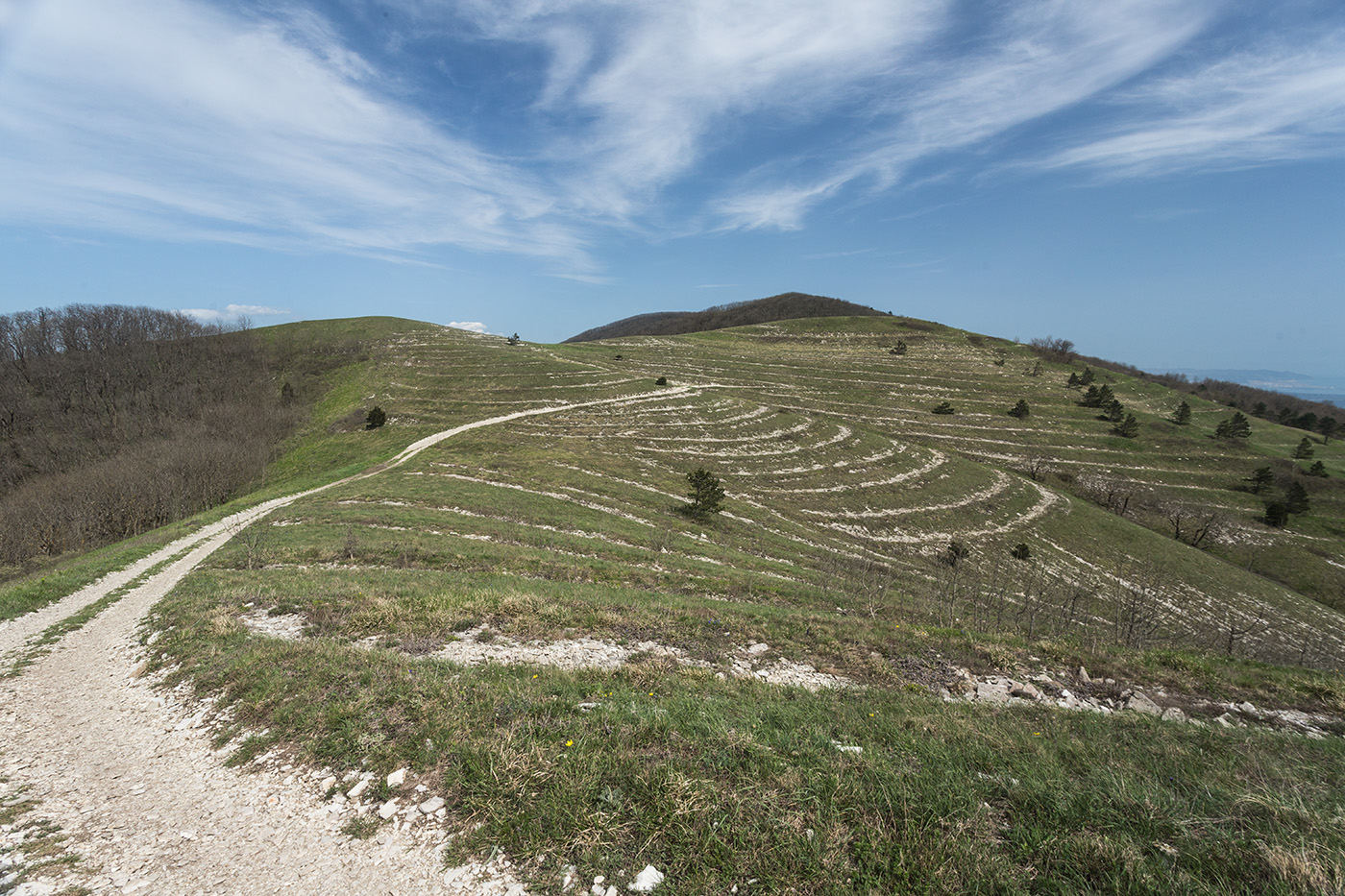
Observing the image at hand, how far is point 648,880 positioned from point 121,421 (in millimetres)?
91146

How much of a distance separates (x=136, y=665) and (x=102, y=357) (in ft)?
316

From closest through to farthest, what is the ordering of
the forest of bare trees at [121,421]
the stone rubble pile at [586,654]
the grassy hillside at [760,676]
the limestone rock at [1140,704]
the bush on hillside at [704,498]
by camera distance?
the grassy hillside at [760,676], the limestone rock at [1140,704], the stone rubble pile at [586,654], the bush on hillside at [704,498], the forest of bare trees at [121,421]

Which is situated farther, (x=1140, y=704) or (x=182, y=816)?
(x=1140, y=704)

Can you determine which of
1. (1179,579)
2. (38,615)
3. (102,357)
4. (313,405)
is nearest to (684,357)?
(313,405)

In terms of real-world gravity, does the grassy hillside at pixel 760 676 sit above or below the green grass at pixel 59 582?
above

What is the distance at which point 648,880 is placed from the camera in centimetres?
416

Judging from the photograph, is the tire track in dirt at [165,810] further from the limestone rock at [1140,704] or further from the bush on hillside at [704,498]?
the bush on hillside at [704,498]

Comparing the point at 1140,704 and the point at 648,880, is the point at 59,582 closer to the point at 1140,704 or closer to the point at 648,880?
the point at 648,880

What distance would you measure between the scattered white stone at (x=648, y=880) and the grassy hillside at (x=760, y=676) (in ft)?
0.40

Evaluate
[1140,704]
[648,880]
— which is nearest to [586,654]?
[648,880]

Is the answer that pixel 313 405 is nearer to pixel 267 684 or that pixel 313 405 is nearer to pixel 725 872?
pixel 267 684

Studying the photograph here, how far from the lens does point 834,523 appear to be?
35.3 metres

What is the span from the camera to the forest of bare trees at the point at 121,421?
3625 cm

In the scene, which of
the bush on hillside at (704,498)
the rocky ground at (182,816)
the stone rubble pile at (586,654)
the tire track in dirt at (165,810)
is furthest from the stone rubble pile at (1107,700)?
the bush on hillside at (704,498)
